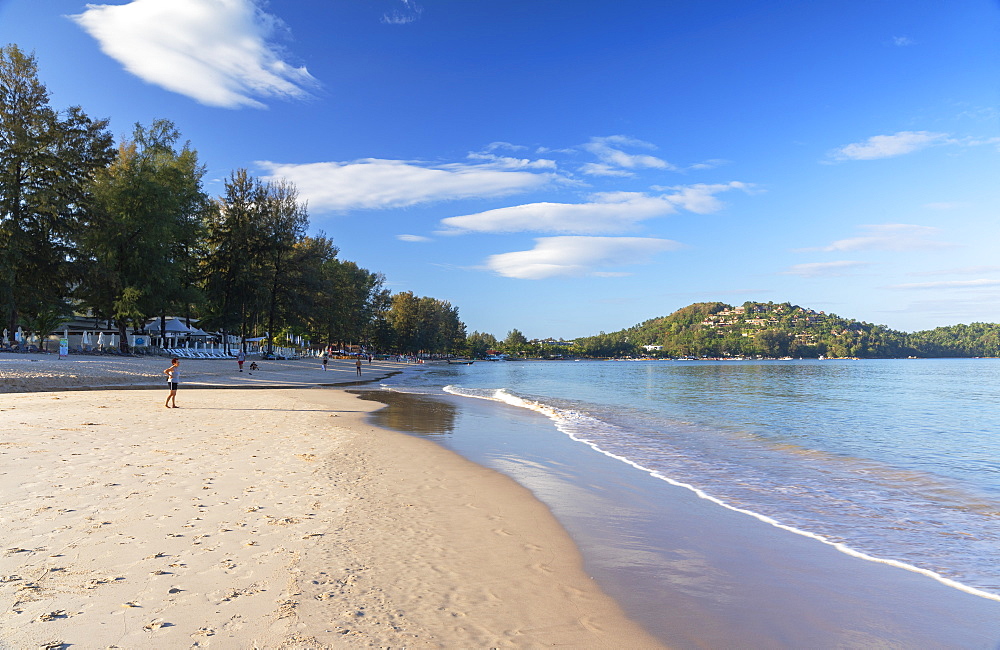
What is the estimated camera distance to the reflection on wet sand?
15.5 meters

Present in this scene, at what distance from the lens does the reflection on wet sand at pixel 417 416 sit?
15.5m

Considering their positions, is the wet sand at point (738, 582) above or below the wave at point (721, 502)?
above

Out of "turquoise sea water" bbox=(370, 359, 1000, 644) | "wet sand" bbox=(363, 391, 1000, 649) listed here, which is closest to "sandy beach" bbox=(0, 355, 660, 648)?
"wet sand" bbox=(363, 391, 1000, 649)

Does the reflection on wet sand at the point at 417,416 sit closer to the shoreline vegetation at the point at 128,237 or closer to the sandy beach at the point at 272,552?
the sandy beach at the point at 272,552

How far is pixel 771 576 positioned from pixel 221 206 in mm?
55619

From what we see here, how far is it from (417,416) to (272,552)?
45.5 ft

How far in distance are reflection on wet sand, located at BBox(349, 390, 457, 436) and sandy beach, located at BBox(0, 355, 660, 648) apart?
15.8 ft

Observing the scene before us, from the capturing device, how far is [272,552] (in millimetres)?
4988

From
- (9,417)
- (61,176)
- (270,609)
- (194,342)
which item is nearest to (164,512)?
(270,609)

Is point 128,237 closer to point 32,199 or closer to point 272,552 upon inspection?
point 32,199

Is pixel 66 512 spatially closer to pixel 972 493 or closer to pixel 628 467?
pixel 628 467

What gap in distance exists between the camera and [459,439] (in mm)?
A: 13750

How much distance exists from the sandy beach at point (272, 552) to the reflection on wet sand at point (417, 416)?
15.8ft

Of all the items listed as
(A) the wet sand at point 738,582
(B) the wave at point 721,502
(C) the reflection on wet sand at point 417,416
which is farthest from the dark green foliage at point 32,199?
(A) the wet sand at point 738,582
